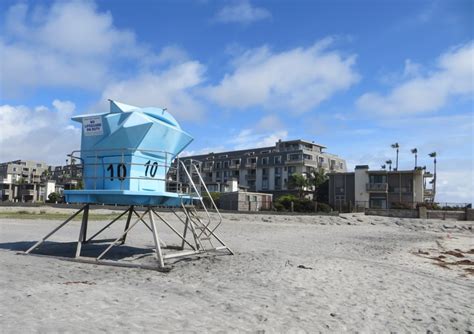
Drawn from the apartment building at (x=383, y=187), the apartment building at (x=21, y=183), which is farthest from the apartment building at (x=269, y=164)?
the apartment building at (x=21, y=183)

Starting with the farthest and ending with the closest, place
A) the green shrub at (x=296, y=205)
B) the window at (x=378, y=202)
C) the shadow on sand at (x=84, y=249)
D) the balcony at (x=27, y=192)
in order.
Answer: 1. the balcony at (x=27, y=192)
2. the window at (x=378, y=202)
3. the green shrub at (x=296, y=205)
4. the shadow on sand at (x=84, y=249)

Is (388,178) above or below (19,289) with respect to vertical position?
above

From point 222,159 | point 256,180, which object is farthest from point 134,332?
point 222,159

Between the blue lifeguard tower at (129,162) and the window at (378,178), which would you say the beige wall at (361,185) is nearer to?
the window at (378,178)

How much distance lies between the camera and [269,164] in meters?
110

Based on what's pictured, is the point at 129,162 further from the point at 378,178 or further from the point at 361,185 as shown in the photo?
the point at 378,178

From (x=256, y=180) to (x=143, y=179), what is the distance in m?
99.4

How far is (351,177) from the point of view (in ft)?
280

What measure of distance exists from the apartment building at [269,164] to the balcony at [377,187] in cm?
2375

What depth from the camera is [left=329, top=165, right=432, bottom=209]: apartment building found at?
262 ft

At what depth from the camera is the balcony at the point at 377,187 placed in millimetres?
80500

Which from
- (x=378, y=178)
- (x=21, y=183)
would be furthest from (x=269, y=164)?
(x=21, y=183)

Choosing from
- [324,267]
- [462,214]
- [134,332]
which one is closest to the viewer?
[134,332]

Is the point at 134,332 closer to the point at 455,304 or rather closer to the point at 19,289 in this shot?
the point at 19,289
